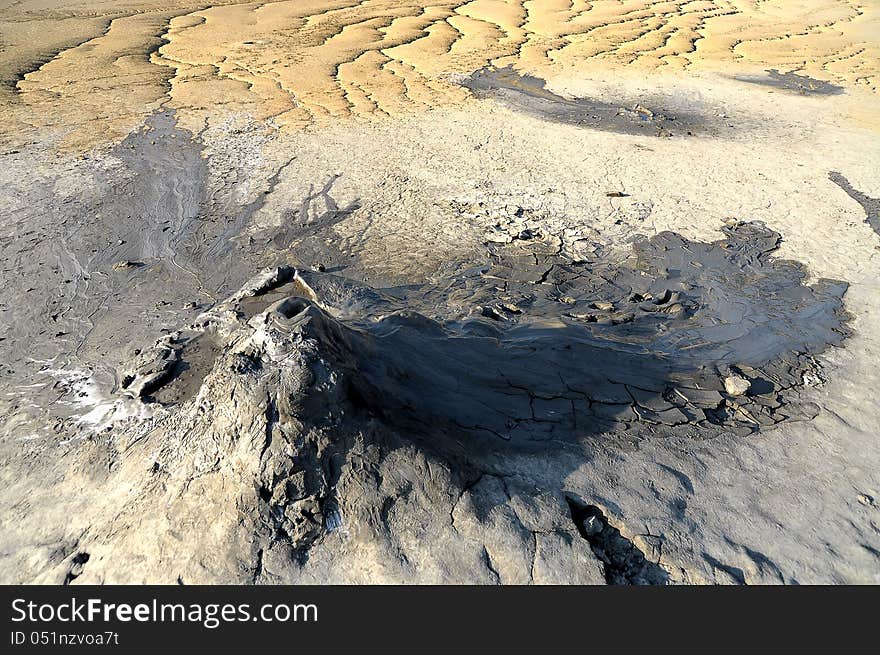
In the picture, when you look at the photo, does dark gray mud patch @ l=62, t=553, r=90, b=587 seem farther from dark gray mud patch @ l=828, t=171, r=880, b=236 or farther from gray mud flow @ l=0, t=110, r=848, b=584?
dark gray mud patch @ l=828, t=171, r=880, b=236

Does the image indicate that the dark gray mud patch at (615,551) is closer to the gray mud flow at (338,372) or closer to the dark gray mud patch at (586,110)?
the gray mud flow at (338,372)

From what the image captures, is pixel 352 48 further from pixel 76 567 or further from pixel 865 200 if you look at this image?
Result: pixel 76 567

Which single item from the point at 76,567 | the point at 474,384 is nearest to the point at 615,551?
the point at 474,384

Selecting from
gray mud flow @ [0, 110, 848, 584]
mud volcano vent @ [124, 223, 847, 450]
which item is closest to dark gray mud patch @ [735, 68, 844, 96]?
gray mud flow @ [0, 110, 848, 584]

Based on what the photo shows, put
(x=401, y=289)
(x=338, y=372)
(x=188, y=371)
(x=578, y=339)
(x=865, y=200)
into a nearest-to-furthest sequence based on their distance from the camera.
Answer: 1. (x=338, y=372)
2. (x=188, y=371)
3. (x=578, y=339)
4. (x=401, y=289)
5. (x=865, y=200)

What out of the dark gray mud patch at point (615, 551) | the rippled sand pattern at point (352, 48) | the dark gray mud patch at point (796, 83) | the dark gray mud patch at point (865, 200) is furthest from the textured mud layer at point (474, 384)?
the dark gray mud patch at point (796, 83)

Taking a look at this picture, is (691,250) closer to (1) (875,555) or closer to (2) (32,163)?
(1) (875,555)
